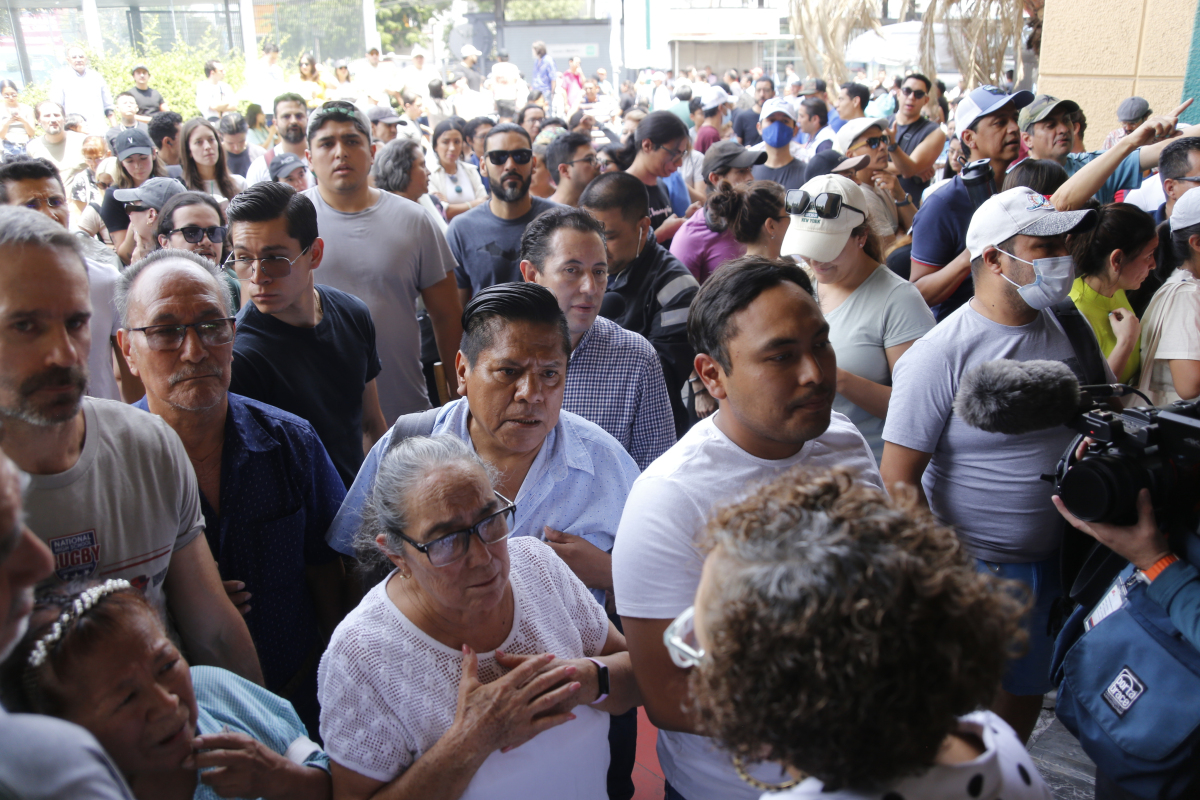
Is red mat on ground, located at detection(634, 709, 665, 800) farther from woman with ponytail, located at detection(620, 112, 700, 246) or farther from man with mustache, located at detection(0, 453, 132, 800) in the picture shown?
woman with ponytail, located at detection(620, 112, 700, 246)

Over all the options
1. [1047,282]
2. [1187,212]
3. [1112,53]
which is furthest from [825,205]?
[1112,53]

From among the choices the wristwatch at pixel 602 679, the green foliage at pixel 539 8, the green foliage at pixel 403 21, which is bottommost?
the wristwatch at pixel 602 679

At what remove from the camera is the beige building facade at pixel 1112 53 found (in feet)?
22.4

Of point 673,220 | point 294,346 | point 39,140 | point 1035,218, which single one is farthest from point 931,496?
point 39,140

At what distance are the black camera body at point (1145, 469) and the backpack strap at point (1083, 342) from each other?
2.32ft

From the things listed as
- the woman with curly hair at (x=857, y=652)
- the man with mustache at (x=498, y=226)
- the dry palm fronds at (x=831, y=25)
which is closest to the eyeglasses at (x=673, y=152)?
the man with mustache at (x=498, y=226)

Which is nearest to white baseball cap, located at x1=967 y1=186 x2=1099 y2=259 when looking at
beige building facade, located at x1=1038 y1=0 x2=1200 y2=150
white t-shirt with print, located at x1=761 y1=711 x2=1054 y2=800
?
white t-shirt with print, located at x1=761 y1=711 x2=1054 y2=800

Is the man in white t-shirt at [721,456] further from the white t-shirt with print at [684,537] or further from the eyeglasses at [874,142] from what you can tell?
the eyeglasses at [874,142]

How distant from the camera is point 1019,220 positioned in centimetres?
243

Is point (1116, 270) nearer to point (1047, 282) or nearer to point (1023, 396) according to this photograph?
point (1047, 282)

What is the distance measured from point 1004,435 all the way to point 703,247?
2.22m

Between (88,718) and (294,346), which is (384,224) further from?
(88,718)

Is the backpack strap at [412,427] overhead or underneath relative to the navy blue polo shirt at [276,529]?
overhead

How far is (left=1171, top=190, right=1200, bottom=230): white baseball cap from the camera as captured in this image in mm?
2902
